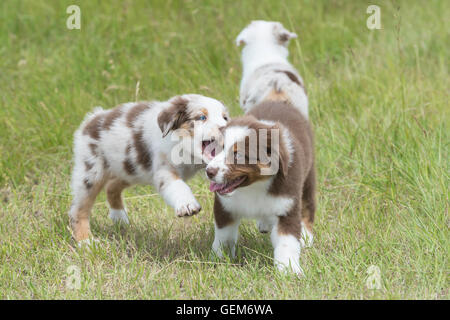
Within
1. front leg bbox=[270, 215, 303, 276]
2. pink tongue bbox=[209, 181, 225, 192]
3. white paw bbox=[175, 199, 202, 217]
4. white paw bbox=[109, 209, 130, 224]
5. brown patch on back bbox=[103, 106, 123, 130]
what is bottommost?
white paw bbox=[109, 209, 130, 224]

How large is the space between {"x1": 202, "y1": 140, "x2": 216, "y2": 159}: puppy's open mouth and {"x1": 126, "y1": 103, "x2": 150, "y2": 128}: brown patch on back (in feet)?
2.52

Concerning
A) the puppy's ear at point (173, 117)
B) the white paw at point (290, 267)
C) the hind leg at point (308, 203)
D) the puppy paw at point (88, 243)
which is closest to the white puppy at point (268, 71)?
the hind leg at point (308, 203)

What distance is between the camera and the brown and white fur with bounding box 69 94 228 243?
4.74 m

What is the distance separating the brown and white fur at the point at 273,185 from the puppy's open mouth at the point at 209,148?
1.00 ft

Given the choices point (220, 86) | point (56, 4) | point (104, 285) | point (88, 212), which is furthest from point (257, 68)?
point (56, 4)

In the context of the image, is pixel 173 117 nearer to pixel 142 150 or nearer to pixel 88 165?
pixel 142 150

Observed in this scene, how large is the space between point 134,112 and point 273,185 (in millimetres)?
1503

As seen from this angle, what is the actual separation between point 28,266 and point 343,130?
10.4 ft

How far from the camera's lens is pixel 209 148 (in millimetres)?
4738

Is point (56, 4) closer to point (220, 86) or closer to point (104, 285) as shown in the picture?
point (220, 86)

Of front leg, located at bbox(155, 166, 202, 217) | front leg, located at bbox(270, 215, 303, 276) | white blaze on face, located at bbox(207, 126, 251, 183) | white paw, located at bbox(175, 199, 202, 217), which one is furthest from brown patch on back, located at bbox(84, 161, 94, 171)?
front leg, located at bbox(270, 215, 303, 276)

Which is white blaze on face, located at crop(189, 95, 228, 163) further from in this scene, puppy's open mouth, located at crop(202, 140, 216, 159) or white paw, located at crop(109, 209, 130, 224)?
white paw, located at crop(109, 209, 130, 224)

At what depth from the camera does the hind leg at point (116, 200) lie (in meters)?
5.70

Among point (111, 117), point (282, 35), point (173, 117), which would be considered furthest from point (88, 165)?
point (282, 35)
